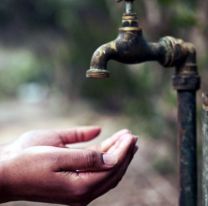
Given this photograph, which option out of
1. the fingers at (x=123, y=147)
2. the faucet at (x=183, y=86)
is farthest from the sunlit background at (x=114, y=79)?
the fingers at (x=123, y=147)

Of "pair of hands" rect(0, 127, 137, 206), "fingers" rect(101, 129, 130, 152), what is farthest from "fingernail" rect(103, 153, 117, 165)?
"fingers" rect(101, 129, 130, 152)

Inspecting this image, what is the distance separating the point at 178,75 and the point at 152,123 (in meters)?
1.93

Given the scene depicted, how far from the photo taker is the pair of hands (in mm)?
1140

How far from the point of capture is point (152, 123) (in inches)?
129

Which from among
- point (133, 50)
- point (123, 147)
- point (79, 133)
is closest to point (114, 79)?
point (79, 133)

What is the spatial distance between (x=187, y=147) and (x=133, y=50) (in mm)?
254

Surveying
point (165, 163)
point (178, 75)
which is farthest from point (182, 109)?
point (165, 163)

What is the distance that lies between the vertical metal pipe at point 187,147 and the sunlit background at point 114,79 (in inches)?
31.0

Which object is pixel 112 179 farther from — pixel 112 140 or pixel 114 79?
pixel 114 79

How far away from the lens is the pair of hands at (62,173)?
1140 millimetres

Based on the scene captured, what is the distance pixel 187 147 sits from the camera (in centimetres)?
134

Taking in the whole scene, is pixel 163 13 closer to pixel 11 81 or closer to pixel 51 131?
pixel 51 131

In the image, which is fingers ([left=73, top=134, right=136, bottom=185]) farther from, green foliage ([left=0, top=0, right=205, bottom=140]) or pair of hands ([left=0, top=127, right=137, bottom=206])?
green foliage ([left=0, top=0, right=205, bottom=140])

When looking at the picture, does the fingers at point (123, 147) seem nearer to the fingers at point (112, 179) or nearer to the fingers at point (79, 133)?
the fingers at point (112, 179)
